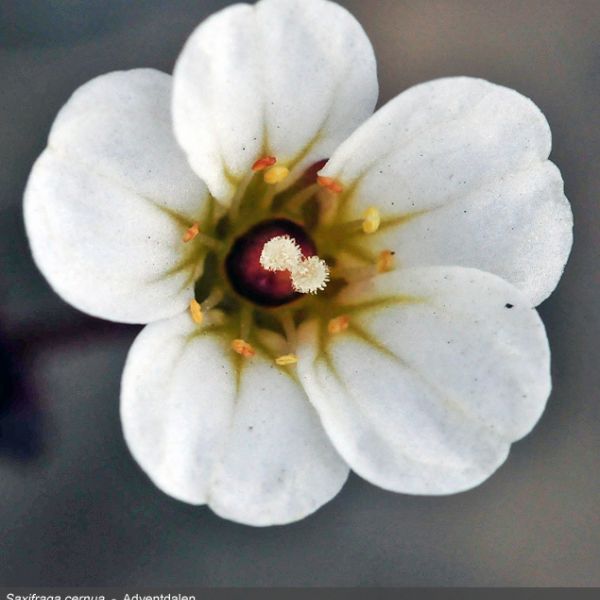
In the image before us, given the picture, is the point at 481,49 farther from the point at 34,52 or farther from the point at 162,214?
the point at 162,214

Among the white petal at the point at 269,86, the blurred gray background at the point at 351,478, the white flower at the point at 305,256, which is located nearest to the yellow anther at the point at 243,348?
the white flower at the point at 305,256

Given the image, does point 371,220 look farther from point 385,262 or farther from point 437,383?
point 437,383

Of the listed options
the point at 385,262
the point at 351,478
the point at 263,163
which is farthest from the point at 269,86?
the point at 351,478


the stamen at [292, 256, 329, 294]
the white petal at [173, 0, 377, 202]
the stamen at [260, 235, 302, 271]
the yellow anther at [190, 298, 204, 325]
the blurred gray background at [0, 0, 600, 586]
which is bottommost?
the blurred gray background at [0, 0, 600, 586]

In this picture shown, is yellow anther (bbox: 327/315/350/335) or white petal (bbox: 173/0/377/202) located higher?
white petal (bbox: 173/0/377/202)

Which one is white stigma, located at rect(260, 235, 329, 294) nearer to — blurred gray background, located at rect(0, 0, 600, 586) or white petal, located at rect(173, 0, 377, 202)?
white petal, located at rect(173, 0, 377, 202)

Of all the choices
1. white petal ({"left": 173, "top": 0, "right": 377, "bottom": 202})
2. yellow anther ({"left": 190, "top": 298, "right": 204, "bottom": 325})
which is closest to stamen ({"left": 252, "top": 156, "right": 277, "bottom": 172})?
white petal ({"left": 173, "top": 0, "right": 377, "bottom": 202})

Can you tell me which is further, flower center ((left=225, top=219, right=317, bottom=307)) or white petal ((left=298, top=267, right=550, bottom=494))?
flower center ((left=225, top=219, right=317, bottom=307))
